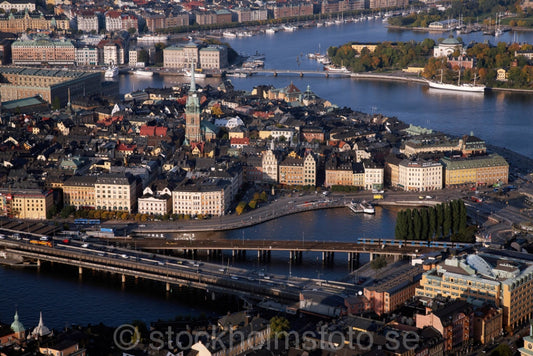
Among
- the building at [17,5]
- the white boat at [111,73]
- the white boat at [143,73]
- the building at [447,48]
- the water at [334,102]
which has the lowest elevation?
the water at [334,102]

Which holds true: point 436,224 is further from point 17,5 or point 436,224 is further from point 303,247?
point 17,5

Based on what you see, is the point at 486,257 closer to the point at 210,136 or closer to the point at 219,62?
the point at 210,136

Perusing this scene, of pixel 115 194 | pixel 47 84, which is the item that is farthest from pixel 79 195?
pixel 47 84

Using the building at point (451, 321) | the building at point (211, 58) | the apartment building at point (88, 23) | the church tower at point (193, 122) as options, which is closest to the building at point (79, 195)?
the church tower at point (193, 122)

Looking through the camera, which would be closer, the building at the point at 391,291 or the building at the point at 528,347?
the building at the point at 528,347

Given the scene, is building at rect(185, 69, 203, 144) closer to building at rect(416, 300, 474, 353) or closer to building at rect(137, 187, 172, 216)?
building at rect(137, 187, 172, 216)

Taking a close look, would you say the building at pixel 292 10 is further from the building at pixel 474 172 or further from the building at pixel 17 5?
the building at pixel 474 172

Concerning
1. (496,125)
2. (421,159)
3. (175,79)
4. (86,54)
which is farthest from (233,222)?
(86,54)
